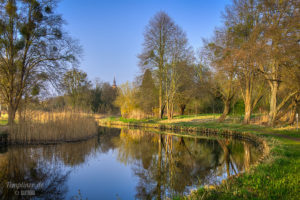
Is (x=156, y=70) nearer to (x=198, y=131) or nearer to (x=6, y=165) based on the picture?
(x=198, y=131)

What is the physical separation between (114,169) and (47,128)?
5257mm

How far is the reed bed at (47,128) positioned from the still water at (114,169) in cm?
84

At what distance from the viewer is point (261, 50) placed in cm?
1164

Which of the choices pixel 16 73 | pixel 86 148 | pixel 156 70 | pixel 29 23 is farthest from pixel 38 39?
pixel 156 70

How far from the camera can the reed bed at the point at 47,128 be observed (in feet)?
32.4

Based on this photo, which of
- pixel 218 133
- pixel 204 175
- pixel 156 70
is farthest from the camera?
pixel 156 70

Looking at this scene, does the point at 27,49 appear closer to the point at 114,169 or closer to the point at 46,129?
the point at 46,129

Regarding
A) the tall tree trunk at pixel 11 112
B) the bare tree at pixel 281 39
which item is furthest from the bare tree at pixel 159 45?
the tall tree trunk at pixel 11 112

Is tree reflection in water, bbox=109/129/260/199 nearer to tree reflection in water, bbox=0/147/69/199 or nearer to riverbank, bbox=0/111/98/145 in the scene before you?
tree reflection in water, bbox=0/147/69/199

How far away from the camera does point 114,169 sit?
7.15 metres

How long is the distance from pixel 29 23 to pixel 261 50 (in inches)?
479

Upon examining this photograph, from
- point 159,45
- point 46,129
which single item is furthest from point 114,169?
point 159,45

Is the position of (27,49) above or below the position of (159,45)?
below

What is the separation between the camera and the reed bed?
32.4ft
